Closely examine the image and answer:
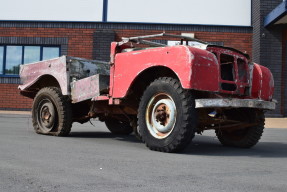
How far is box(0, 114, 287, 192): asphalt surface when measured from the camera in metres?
3.02

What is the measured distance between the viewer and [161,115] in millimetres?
5008

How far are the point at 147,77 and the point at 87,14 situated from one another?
11.3m

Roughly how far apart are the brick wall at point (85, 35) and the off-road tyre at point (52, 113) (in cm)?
868

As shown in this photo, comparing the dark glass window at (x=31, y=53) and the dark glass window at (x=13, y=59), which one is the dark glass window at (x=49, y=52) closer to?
the dark glass window at (x=31, y=53)

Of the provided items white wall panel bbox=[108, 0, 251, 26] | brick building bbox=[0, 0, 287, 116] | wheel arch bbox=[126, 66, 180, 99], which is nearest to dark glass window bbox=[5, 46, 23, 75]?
brick building bbox=[0, 0, 287, 116]

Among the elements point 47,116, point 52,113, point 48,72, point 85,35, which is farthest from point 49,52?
point 52,113

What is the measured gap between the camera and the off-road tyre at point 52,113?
670 centimetres

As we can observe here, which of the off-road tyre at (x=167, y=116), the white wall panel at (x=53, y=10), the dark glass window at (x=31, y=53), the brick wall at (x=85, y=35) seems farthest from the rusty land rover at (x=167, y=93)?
the dark glass window at (x=31, y=53)

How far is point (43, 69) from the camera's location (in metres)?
7.18

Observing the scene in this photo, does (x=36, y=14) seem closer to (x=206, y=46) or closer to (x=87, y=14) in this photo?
(x=87, y=14)

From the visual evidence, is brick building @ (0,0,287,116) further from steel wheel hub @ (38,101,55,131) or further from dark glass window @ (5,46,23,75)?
steel wheel hub @ (38,101,55,131)

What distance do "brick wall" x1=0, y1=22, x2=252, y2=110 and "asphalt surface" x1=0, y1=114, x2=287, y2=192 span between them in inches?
421

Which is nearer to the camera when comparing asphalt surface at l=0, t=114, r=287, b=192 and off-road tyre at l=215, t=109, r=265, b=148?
asphalt surface at l=0, t=114, r=287, b=192

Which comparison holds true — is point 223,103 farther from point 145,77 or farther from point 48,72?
point 48,72
